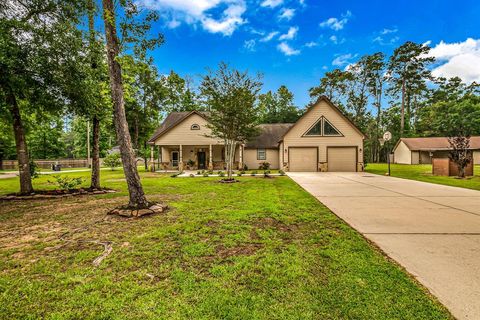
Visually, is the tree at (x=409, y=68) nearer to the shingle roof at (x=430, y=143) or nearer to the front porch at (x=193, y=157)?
the shingle roof at (x=430, y=143)

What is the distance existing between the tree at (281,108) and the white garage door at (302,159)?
1888cm

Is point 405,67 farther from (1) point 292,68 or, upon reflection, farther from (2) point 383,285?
(2) point 383,285

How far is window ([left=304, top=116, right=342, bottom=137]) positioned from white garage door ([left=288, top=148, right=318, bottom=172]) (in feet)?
5.32

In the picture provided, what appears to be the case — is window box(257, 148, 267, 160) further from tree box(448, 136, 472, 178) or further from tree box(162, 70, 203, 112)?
tree box(448, 136, 472, 178)

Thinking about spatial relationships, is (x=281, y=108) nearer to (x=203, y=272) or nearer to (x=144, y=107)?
(x=144, y=107)

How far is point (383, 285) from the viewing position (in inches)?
90.4

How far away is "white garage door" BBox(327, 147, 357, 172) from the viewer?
18.8 meters

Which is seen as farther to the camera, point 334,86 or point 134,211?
point 334,86

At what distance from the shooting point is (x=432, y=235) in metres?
3.77

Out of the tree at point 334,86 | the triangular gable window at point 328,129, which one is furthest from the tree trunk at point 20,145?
the tree at point 334,86

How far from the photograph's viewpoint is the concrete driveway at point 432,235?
7.38 feet

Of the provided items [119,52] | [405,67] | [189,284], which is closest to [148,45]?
[119,52]

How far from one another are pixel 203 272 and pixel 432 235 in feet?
13.3

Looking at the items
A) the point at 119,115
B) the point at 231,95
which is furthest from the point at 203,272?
the point at 231,95
